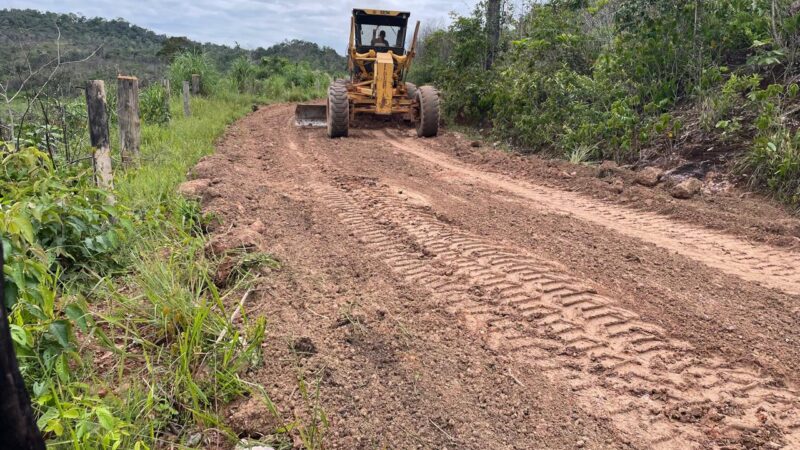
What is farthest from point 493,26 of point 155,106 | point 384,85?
point 155,106

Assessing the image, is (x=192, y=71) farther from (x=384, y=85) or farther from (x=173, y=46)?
(x=173, y=46)

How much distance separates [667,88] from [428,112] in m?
4.63

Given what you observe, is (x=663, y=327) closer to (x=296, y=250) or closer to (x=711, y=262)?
(x=711, y=262)

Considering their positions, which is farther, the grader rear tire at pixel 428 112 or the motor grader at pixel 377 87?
the grader rear tire at pixel 428 112

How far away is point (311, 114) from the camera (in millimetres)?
13062

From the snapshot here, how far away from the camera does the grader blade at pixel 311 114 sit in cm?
1292

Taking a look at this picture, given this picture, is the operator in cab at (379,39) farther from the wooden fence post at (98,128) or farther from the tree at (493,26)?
the wooden fence post at (98,128)

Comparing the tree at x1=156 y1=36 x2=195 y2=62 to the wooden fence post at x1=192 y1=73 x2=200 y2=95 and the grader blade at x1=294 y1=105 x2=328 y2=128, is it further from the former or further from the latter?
the grader blade at x1=294 y1=105 x2=328 y2=128

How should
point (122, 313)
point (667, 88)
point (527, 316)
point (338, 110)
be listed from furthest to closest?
point (338, 110)
point (667, 88)
point (527, 316)
point (122, 313)

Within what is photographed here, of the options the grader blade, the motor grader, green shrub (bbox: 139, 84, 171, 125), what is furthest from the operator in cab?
green shrub (bbox: 139, 84, 171, 125)

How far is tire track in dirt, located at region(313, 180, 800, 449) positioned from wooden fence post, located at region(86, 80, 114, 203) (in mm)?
2397

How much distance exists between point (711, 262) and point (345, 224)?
299 cm

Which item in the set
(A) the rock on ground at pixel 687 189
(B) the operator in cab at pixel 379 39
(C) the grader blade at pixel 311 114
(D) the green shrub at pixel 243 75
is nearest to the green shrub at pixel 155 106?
(C) the grader blade at pixel 311 114

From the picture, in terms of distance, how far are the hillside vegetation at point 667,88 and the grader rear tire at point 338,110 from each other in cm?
294
